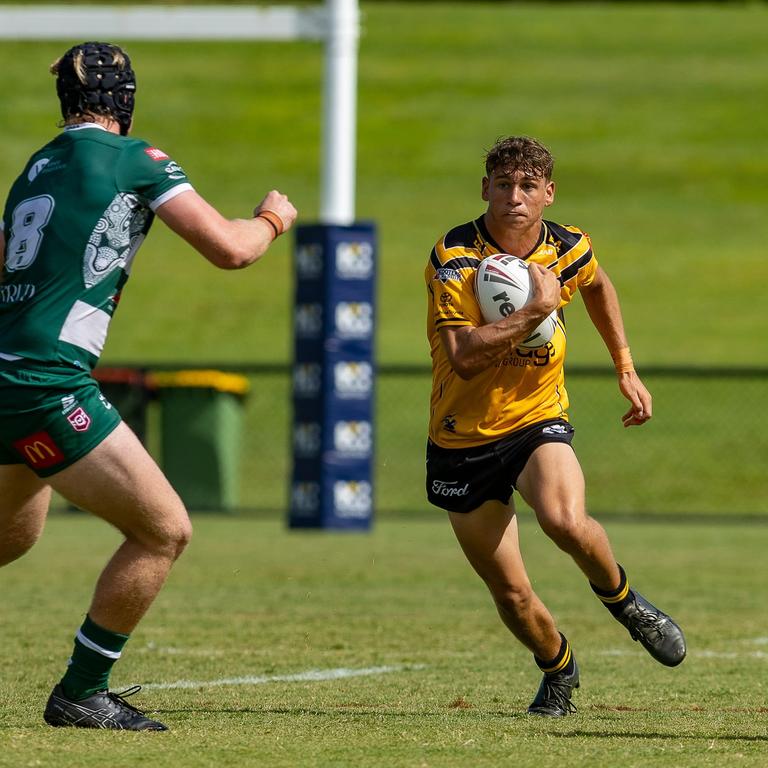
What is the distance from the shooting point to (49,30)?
16.0 m

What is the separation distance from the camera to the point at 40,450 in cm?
562

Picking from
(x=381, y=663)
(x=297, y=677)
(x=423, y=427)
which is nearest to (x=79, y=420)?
(x=297, y=677)

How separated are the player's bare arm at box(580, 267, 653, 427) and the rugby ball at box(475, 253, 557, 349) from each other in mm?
480

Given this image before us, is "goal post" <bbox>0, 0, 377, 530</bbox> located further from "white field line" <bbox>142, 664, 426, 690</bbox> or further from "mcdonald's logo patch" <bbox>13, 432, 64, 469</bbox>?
"mcdonald's logo patch" <bbox>13, 432, 64, 469</bbox>

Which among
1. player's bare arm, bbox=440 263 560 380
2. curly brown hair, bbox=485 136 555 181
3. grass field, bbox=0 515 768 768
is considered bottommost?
grass field, bbox=0 515 768 768

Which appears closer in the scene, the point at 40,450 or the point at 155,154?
the point at 40,450

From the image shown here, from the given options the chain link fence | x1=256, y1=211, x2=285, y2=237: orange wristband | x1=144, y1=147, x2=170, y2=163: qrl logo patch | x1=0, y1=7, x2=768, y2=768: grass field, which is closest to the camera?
x1=144, y1=147, x2=170, y2=163: qrl logo patch

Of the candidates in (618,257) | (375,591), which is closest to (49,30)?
(375,591)

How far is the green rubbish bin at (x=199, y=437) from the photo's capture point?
18.2m

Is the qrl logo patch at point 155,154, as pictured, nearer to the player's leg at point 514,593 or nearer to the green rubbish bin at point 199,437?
the player's leg at point 514,593

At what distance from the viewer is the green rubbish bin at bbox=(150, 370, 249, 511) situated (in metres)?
18.2

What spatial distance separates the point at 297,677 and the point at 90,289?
2495 millimetres

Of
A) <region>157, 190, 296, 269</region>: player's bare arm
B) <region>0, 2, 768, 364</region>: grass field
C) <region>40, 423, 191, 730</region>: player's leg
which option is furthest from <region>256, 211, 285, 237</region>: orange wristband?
<region>0, 2, 768, 364</region>: grass field

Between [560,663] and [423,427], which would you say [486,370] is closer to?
[560,663]
